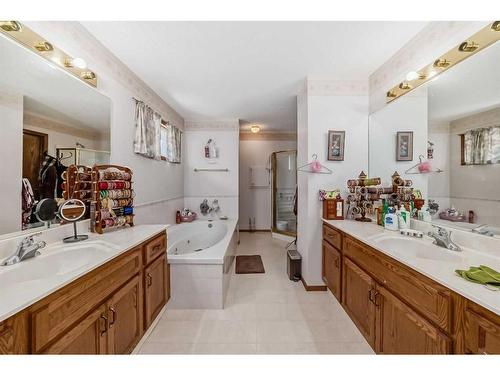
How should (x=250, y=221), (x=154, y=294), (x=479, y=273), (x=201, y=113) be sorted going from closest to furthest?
1. (x=479, y=273)
2. (x=154, y=294)
3. (x=201, y=113)
4. (x=250, y=221)

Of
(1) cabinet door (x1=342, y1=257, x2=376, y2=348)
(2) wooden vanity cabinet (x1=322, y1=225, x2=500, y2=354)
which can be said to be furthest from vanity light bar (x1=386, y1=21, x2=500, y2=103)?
(1) cabinet door (x1=342, y1=257, x2=376, y2=348)

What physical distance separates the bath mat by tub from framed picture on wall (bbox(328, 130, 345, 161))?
1.78 meters

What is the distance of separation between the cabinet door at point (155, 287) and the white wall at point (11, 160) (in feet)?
2.70

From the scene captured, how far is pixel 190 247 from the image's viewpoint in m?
3.37

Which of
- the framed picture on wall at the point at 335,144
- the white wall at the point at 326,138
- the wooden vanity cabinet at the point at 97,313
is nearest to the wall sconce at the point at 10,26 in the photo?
the wooden vanity cabinet at the point at 97,313

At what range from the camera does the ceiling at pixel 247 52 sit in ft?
5.19

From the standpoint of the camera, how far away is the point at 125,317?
1.31 meters

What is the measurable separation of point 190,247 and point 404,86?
3.39 metres

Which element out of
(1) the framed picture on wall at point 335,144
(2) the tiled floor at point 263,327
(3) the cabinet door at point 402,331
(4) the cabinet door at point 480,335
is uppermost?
(1) the framed picture on wall at point 335,144

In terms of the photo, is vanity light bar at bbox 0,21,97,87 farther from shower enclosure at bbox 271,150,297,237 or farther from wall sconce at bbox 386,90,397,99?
shower enclosure at bbox 271,150,297,237

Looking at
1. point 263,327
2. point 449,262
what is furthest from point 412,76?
point 263,327

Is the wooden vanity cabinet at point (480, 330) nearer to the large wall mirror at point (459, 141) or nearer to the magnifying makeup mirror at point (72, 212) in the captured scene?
the large wall mirror at point (459, 141)
